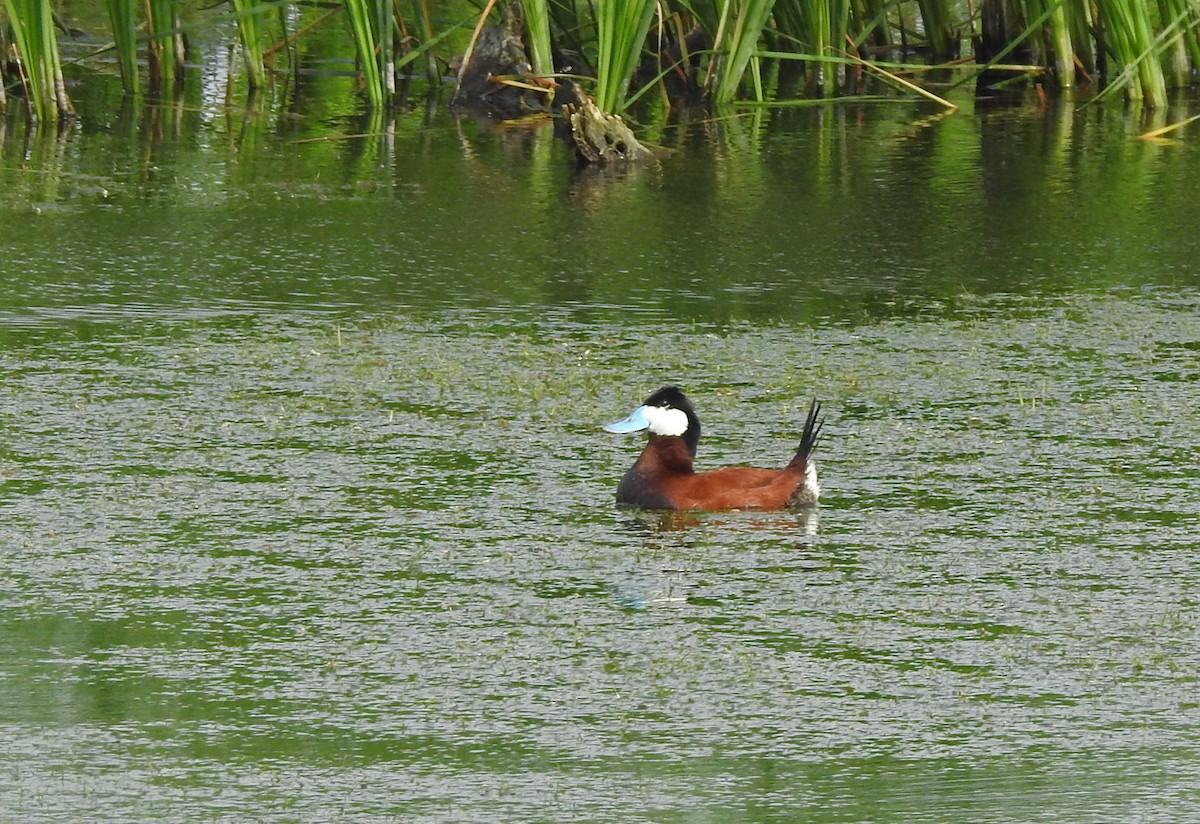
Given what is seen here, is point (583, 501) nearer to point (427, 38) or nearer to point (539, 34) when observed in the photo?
point (539, 34)

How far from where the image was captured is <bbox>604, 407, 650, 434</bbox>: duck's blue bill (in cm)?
684

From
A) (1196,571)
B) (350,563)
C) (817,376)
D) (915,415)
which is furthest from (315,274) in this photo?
(1196,571)

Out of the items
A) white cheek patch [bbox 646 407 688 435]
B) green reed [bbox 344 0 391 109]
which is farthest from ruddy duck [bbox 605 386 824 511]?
green reed [bbox 344 0 391 109]

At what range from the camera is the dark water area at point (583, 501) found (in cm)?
461

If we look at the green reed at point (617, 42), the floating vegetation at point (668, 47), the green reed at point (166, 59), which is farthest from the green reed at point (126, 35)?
the green reed at point (617, 42)

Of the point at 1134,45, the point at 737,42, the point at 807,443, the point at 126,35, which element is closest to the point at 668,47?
the point at 737,42

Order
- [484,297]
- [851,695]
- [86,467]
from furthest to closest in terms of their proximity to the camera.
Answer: [484,297] < [86,467] < [851,695]

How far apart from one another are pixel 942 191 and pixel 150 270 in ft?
14.8

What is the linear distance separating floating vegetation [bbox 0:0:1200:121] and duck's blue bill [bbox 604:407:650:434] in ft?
19.3

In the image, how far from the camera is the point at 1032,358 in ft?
28.1

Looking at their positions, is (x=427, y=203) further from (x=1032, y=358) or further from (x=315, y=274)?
(x=1032, y=358)

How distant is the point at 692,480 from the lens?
6.62 m

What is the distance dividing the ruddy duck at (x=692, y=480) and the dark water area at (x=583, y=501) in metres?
0.08

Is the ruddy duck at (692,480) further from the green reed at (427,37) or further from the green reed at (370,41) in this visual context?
the green reed at (427,37)
